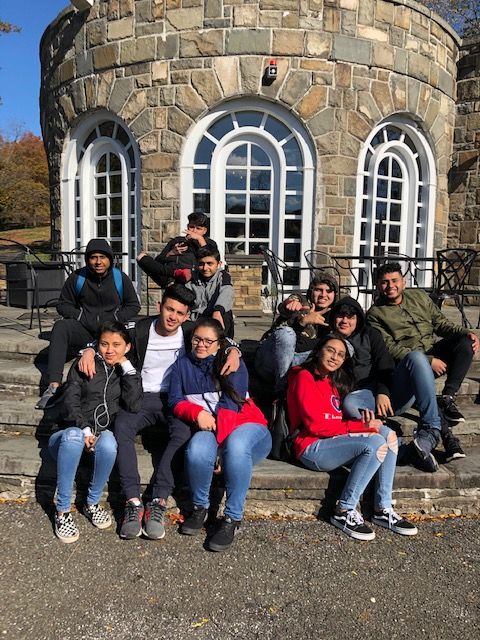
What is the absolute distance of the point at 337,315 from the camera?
3.73 metres

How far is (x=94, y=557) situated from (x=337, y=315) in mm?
2159

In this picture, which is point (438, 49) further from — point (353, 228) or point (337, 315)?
point (337, 315)

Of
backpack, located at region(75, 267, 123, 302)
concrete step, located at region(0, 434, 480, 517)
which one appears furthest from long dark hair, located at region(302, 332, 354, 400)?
backpack, located at region(75, 267, 123, 302)

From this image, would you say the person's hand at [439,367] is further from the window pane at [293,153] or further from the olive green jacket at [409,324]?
the window pane at [293,153]

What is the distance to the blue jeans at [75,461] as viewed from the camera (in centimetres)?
303

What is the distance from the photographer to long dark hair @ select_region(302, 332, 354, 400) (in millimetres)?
3361

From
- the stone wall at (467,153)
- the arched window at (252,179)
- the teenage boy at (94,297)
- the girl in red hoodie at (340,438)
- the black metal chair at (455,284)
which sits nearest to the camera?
the girl in red hoodie at (340,438)

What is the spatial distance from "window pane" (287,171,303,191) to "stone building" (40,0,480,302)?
0.5 inches

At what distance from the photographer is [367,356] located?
12.4 ft

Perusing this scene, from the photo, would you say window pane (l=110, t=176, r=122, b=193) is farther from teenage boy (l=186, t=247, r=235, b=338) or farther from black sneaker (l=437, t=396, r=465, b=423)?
black sneaker (l=437, t=396, r=465, b=423)

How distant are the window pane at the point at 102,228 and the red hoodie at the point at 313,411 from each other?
18.2 ft

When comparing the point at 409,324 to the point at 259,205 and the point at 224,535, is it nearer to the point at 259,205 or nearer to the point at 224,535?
the point at 224,535

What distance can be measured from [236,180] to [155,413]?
4709mm

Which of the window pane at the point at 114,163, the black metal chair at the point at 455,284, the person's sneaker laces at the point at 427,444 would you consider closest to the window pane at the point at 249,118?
the window pane at the point at 114,163
